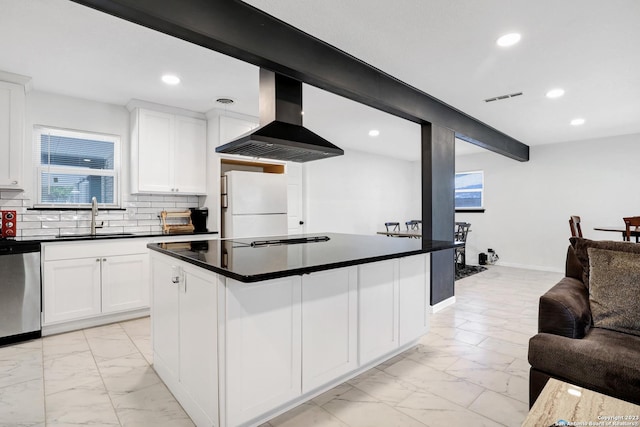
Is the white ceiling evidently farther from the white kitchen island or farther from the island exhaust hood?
the white kitchen island

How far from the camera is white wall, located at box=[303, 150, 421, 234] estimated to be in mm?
6500

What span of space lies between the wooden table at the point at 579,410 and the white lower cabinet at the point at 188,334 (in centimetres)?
133

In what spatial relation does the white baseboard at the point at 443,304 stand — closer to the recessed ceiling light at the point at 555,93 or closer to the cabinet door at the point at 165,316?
the recessed ceiling light at the point at 555,93

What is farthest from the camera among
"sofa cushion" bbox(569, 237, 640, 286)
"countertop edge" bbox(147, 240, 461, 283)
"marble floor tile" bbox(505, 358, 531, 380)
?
"marble floor tile" bbox(505, 358, 531, 380)

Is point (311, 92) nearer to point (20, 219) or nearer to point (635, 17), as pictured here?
point (635, 17)

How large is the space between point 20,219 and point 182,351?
9.24 ft

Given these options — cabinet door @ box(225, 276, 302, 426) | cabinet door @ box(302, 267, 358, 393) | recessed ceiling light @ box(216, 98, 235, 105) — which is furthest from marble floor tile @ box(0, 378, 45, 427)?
recessed ceiling light @ box(216, 98, 235, 105)

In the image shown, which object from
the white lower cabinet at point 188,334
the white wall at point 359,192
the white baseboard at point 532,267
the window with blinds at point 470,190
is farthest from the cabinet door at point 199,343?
the window with blinds at point 470,190

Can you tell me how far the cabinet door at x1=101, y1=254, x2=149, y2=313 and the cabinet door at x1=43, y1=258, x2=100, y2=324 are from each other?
8 centimetres

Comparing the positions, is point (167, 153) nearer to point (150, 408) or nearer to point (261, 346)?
point (150, 408)

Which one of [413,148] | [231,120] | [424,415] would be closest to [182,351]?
[424,415]

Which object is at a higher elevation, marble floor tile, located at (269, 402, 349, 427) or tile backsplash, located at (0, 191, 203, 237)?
tile backsplash, located at (0, 191, 203, 237)

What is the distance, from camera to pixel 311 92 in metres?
3.64

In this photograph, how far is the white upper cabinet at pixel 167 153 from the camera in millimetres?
3908
